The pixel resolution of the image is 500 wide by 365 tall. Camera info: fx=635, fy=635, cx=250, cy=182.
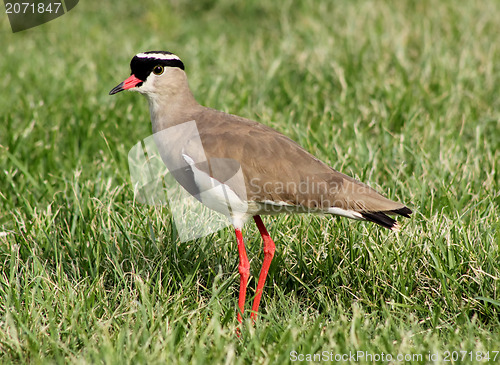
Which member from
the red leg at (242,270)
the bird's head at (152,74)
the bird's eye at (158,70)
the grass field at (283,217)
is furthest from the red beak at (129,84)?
the red leg at (242,270)

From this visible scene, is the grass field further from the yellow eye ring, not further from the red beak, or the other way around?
the yellow eye ring

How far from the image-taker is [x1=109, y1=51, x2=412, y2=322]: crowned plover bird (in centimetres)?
355

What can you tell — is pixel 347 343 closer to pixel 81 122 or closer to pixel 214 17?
pixel 81 122

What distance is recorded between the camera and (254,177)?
3584 millimetres

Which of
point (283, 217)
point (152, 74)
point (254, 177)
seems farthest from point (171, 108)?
point (283, 217)

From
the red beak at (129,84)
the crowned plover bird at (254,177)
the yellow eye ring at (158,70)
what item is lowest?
the crowned plover bird at (254,177)

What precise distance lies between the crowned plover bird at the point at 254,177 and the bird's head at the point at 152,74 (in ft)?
0.12

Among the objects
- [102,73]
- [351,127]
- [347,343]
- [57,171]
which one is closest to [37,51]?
[102,73]

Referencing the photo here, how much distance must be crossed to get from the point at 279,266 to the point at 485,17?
4.81 metres

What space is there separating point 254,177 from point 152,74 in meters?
0.93

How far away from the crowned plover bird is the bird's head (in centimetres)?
4

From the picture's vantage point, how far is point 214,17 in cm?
894

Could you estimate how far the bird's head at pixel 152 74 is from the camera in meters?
3.85

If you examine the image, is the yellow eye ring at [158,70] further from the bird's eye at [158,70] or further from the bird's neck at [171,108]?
the bird's neck at [171,108]
